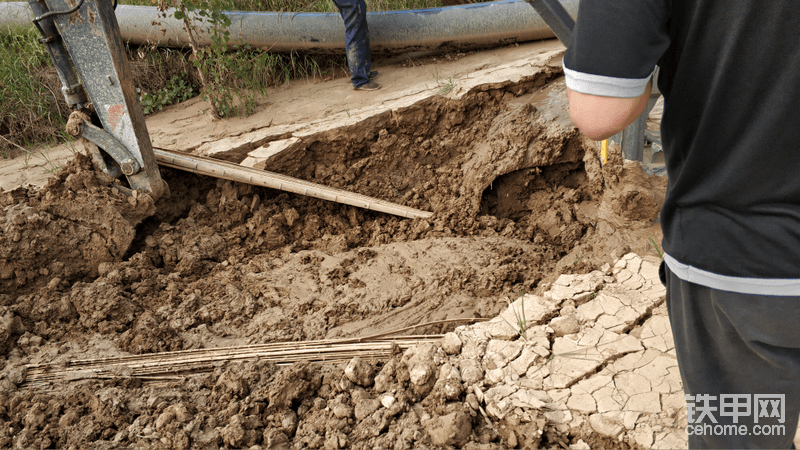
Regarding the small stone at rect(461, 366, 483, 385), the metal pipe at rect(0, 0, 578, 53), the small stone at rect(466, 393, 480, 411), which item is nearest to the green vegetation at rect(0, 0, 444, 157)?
the metal pipe at rect(0, 0, 578, 53)

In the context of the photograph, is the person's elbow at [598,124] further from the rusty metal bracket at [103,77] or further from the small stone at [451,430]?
the rusty metal bracket at [103,77]

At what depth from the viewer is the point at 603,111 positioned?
1.06m

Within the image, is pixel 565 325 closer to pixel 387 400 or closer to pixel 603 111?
pixel 387 400

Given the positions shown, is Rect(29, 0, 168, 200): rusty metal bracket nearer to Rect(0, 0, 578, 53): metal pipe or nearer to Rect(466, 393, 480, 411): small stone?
Rect(0, 0, 578, 53): metal pipe

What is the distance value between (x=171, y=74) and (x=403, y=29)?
A: 8.23ft

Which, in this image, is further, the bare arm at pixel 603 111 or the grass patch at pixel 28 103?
the grass patch at pixel 28 103

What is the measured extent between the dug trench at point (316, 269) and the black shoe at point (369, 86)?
0.83 meters

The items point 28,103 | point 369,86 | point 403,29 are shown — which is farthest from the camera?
point 28,103

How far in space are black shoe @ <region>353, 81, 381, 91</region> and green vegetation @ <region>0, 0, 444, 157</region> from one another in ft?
1.88

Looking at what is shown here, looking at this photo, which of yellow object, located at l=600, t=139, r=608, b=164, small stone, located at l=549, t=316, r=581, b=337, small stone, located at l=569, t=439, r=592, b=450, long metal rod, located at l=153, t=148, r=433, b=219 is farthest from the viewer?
long metal rod, located at l=153, t=148, r=433, b=219

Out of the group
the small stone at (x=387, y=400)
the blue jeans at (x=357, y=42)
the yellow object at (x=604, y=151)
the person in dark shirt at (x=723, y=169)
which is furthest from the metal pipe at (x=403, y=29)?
the person in dark shirt at (x=723, y=169)

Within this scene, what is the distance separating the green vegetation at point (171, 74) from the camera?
182 inches

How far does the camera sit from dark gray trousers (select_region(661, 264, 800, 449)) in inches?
43.2

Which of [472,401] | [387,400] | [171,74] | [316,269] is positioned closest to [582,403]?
[472,401]
